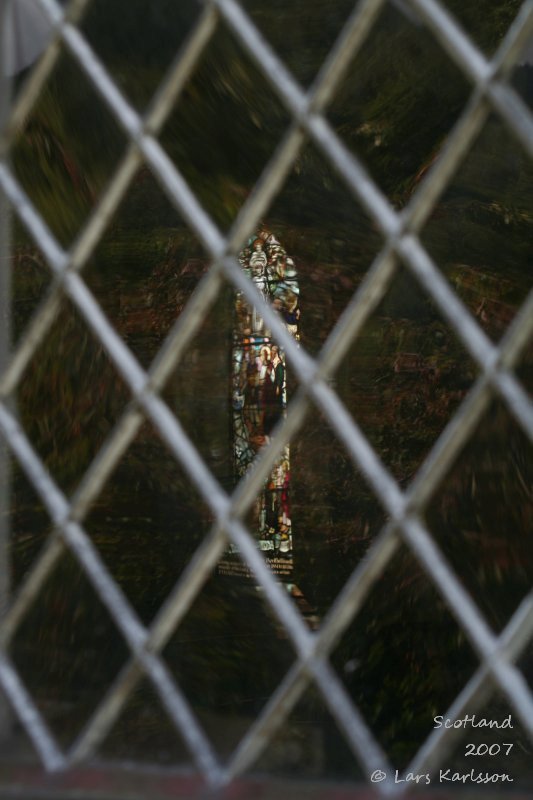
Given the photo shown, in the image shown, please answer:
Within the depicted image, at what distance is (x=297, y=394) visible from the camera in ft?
2.97

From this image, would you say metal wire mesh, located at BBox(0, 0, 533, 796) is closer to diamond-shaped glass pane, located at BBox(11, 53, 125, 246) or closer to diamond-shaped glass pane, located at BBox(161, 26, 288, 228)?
diamond-shaped glass pane, located at BBox(11, 53, 125, 246)

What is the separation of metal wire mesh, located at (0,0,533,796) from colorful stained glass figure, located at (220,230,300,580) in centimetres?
132

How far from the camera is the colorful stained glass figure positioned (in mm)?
2334

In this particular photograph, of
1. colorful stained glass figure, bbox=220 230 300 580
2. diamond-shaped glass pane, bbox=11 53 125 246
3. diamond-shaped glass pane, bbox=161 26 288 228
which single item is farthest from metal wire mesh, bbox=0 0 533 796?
colorful stained glass figure, bbox=220 230 300 580

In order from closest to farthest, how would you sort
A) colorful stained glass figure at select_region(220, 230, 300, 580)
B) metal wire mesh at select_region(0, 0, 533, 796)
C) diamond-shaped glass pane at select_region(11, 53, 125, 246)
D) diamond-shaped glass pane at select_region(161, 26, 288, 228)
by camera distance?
metal wire mesh at select_region(0, 0, 533, 796) → diamond-shaped glass pane at select_region(11, 53, 125, 246) → diamond-shaped glass pane at select_region(161, 26, 288, 228) → colorful stained glass figure at select_region(220, 230, 300, 580)

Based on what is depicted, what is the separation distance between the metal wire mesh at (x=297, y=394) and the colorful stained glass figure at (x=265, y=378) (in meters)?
1.32

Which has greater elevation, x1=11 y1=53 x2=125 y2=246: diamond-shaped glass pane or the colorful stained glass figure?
x1=11 y1=53 x2=125 y2=246: diamond-shaped glass pane

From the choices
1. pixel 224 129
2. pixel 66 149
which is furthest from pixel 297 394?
pixel 224 129

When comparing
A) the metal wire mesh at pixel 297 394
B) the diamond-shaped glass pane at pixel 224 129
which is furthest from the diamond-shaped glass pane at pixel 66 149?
the metal wire mesh at pixel 297 394

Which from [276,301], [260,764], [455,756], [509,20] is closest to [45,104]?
[276,301]

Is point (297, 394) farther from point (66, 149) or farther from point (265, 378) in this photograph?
point (265, 378)

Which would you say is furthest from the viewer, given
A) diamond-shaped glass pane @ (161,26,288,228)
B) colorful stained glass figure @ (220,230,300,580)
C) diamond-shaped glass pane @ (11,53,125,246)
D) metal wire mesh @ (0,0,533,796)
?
colorful stained glass figure @ (220,230,300,580)

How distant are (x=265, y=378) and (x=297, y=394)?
1.53 metres

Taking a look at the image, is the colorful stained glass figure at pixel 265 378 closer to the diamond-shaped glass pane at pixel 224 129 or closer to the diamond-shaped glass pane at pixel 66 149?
the diamond-shaped glass pane at pixel 224 129
